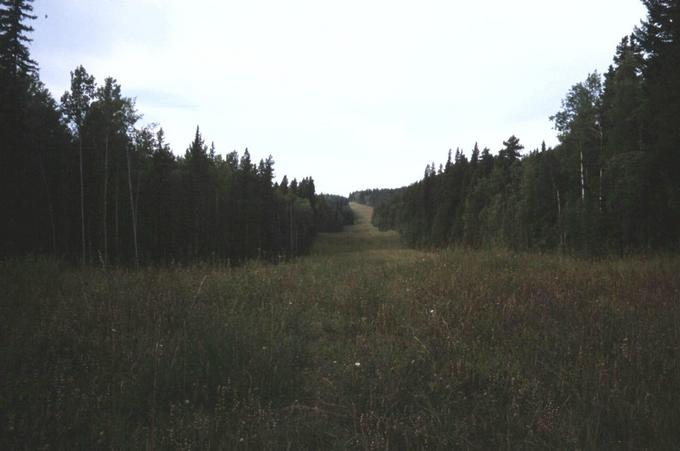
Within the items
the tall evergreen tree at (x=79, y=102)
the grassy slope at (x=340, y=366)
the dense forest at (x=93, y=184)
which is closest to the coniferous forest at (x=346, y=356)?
the grassy slope at (x=340, y=366)

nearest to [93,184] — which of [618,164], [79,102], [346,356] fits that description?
[79,102]

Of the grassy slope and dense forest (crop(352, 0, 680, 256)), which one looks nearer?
the grassy slope

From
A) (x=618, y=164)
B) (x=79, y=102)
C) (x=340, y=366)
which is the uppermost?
(x=79, y=102)

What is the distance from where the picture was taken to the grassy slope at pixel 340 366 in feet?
9.32

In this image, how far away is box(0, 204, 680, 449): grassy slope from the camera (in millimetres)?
2842

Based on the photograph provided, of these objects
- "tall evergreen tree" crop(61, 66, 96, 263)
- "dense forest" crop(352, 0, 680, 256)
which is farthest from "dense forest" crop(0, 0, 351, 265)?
"dense forest" crop(352, 0, 680, 256)

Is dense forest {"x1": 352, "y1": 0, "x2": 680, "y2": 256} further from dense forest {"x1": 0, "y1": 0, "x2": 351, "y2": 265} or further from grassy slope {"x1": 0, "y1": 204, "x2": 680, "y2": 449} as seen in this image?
dense forest {"x1": 0, "y1": 0, "x2": 351, "y2": 265}

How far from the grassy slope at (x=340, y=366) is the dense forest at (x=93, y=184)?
243 inches

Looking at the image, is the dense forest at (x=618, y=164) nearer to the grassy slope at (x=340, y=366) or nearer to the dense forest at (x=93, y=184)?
the grassy slope at (x=340, y=366)

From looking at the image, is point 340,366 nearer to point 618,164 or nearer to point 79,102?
point 618,164

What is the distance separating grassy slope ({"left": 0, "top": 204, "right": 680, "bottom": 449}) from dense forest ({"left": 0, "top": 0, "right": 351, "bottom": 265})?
6173mm

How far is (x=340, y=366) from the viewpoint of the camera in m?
3.96

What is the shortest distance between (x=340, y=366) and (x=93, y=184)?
117ft

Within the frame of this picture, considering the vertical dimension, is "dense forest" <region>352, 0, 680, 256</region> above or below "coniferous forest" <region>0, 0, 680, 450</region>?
above
